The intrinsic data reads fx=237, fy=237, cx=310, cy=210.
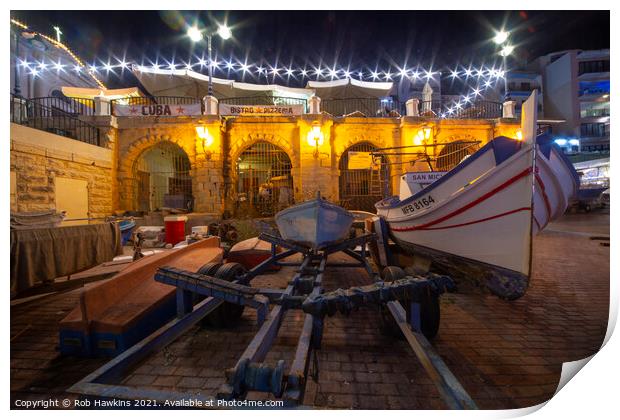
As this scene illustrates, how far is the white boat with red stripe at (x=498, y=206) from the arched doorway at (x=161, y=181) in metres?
12.6

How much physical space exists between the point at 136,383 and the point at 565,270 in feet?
30.0

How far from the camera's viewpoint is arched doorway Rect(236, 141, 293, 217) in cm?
1260

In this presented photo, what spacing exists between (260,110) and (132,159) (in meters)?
6.95

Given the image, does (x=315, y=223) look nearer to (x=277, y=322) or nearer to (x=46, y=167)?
(x=277, y=322)

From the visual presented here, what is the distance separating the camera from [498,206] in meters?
3.51

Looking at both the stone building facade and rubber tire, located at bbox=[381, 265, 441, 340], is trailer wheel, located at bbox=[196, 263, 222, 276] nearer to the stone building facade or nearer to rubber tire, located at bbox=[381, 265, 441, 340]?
rubber tire, located at bbox=[381, 265, 441, 340]

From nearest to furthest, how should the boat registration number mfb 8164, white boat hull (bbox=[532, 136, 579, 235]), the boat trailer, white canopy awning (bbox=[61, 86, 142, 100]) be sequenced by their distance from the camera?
the boat trailer, white boat hull (bbox=[532, 136, 579, 235]), the boat registration number mfb 8164, white canopy awning (bbox=[61, 86, 142, 100])

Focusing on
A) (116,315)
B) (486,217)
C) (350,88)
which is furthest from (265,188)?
(486,217)

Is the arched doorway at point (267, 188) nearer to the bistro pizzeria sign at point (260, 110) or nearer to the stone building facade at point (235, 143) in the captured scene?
the stone building facade at point (235, 143)

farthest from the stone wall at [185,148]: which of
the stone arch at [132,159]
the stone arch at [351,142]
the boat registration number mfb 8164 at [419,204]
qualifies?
the boat registration number mfb 8164 at [419,204]

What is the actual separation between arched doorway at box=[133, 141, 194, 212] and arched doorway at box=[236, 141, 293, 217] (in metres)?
2.96

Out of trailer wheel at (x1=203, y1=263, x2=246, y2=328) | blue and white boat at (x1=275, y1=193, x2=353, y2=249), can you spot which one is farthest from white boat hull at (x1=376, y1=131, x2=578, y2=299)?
trailer wheel at (x1=203, y1=263, x2=246, y2=328)

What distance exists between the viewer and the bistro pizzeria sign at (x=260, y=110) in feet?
39.8

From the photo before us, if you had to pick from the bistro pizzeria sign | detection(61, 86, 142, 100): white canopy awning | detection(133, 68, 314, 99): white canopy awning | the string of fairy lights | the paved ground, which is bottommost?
the paved ground
